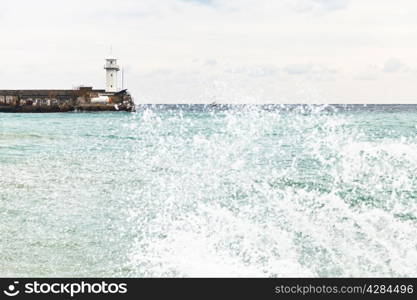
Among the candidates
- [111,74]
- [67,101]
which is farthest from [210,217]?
[67,101]

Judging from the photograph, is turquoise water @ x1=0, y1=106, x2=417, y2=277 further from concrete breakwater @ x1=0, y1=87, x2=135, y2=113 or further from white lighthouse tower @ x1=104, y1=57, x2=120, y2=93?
concrete breakwater @ x1=0, y1=87, x2=135, y2=113

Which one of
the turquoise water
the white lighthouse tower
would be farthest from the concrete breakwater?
the turquoise water

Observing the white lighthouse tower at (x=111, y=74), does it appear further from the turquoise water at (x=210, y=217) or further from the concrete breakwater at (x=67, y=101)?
the turquoise water at (x=210, y=217)

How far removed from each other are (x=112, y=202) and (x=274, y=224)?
558 cm

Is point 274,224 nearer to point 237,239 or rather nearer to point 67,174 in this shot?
point 237,239

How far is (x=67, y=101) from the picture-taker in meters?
104

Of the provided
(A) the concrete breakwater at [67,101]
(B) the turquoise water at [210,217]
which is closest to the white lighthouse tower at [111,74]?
(A) the concrete breakwater at [67,101]

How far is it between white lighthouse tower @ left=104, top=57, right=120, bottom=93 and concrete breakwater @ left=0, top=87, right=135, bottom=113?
0.95m

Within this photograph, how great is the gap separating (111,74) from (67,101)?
11721mm

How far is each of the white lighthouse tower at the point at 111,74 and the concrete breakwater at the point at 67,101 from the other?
0.95 m

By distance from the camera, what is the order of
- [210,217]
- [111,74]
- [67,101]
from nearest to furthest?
[210,217], [111,74], [67,101]

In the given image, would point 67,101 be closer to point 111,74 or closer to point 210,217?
point 111,74

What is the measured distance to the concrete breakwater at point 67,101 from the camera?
10119 cm

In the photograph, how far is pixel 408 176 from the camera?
65.8 ft
